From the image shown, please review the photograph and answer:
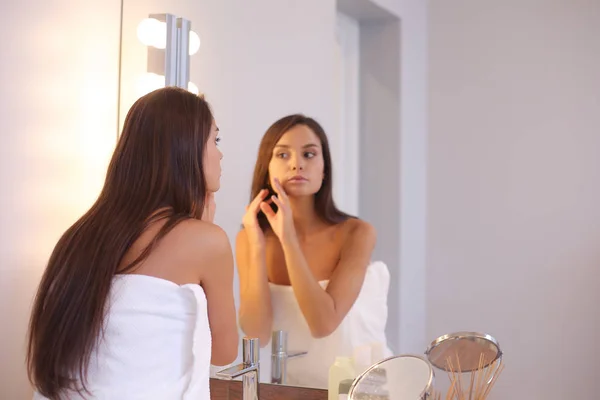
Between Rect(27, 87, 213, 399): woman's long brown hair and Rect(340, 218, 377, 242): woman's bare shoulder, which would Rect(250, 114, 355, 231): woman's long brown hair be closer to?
Rect(340, 218, 377, 242): woman's bare shoulder

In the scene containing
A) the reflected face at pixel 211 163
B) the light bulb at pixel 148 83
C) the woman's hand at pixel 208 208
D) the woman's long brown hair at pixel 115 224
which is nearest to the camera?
the woman's long brown hair at pixel 115 224

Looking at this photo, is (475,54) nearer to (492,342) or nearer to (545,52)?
(545,52)

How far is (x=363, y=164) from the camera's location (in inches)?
55.9

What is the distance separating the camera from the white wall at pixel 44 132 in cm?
127

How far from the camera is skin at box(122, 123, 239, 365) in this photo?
1.03 metres

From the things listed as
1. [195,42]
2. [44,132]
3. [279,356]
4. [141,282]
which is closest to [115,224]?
[141,282]

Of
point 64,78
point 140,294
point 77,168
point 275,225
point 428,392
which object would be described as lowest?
point 428,392

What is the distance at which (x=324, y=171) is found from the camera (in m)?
1.44

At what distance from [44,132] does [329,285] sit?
0.60 metres

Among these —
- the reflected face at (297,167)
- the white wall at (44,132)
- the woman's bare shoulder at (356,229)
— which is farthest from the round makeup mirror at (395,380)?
the white wall at (44,132)

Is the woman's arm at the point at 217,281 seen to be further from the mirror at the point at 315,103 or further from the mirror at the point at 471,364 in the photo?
the mirror at the point at 471,364

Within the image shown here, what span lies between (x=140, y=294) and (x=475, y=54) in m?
0.73

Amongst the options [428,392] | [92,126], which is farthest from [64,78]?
[428,392]

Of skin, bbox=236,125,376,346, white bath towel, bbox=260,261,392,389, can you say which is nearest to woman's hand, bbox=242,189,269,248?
skin, bbox=236,125,376,346
